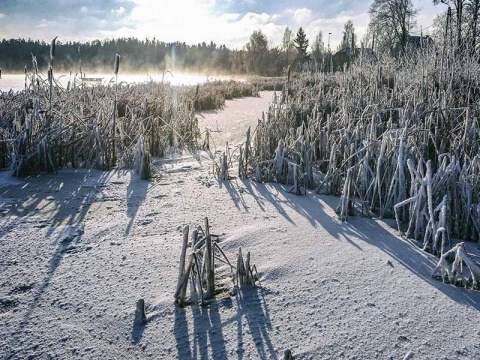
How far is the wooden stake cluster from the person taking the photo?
147 cm

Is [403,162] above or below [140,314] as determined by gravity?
above

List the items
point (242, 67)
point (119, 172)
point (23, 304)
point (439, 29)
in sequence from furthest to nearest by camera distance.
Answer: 1. point (242, 67)
2. point (439, 29)
3. point (119, 172)
4. point (23, 304)

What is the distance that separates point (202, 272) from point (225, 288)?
126 mm

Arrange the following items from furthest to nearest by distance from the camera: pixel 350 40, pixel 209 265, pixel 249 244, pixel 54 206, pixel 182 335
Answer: pixel 350 40 < pixel 54 206 < pixel 249 244 < pixel 209 265 < pixel 182 335

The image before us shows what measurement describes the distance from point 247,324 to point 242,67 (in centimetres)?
4156

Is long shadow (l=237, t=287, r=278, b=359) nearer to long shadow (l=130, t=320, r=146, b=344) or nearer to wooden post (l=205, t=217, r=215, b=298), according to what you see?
wooden post (l=205, t=217, r=215, b=298)

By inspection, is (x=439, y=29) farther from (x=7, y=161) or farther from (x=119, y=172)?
(x=7, y=161)

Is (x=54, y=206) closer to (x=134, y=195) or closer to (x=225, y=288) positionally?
(x=134, y=195)

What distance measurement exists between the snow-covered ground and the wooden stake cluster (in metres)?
0.05

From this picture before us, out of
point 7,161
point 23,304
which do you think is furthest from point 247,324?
point 7,161

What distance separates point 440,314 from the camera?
1425mm

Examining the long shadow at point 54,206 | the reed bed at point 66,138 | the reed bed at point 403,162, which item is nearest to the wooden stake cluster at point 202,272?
the long shadow at point 54,206

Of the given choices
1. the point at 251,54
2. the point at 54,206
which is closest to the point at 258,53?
the point at 251,54

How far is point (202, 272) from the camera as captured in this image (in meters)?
1.57
